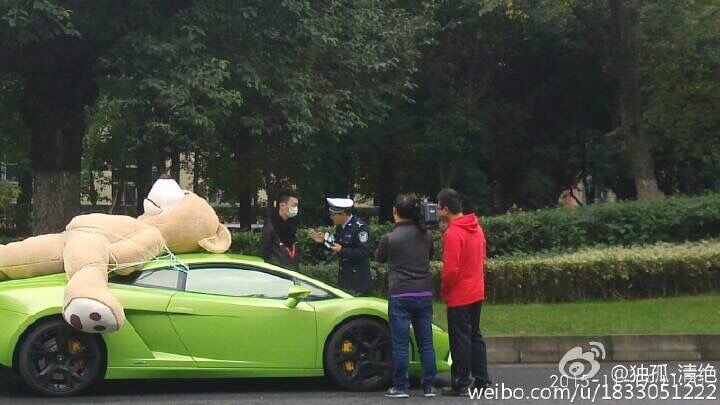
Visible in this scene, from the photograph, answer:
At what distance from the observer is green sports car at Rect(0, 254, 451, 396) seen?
8219mm

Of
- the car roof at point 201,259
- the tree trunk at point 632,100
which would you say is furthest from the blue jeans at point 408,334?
the tree trunk at point 632,100

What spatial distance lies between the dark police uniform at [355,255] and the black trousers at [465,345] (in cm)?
177

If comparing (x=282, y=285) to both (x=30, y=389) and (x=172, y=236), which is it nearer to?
(x=172, y=236)

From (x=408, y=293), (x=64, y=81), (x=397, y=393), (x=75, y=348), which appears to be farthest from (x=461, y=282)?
(x=64, y=81)

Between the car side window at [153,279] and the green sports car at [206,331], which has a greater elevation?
the car side window at [153,279]

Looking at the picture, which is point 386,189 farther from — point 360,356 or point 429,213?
point 429,213

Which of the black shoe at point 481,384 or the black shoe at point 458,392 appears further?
the black shoe at point 481,384

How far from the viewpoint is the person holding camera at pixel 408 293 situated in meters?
8.17

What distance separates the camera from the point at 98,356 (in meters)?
8.27

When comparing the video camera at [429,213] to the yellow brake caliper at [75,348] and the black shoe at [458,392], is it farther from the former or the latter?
the yellow brake caliper at [75,348]

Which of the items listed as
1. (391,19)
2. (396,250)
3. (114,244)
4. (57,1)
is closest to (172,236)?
(114,244)

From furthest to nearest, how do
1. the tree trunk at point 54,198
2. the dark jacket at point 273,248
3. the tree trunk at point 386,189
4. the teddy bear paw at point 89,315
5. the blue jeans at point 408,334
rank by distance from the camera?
the tree trunk at point 386,189, the tree trunk at point 54,198, the dark jacket at point 273,248, the blue jeans at point 408,334, the teddy bear paw at point 89,315

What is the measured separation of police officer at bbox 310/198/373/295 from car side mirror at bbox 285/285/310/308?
1507 millimetres

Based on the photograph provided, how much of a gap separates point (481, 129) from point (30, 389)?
22.2 m
